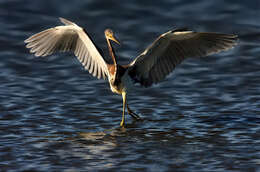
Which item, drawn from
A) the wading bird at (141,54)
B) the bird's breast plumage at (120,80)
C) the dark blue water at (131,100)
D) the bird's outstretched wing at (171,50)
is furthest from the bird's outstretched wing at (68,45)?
the dark blue water at (131,100)

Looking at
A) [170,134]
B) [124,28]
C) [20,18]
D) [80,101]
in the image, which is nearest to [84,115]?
[80,101]

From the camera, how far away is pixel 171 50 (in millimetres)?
8438

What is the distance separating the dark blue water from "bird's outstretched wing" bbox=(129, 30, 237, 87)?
68cm

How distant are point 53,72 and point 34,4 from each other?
3.64 m

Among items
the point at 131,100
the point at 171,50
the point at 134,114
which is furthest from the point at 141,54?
the point at 131,100

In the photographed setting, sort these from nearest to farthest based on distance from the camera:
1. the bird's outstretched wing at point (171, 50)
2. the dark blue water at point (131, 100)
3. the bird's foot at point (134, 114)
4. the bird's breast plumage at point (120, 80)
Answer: the dark blue water at point (131, 100), the bird's outstretched wing at point (171, 50), the bird's breast plumage at point (120, 80), the bird's foot at point (134, 114)

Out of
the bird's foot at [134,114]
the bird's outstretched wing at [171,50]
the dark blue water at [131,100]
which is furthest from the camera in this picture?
the bird's foot at [134,114]

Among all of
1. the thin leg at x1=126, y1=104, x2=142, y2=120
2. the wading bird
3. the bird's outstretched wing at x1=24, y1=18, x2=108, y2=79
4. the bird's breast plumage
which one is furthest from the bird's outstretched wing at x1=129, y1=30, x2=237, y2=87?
the bird's outstretched wing at x1=24, y1=18, x2=108, y2=79

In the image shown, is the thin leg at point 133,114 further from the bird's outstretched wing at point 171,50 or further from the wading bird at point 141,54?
the bird's outstretched wing at point 171,50

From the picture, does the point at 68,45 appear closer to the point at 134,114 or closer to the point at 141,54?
the point at 141,54

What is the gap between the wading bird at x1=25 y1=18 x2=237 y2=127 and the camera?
8141 mm

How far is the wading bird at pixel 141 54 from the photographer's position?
8141 mm

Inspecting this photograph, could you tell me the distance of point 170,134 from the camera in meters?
7.88

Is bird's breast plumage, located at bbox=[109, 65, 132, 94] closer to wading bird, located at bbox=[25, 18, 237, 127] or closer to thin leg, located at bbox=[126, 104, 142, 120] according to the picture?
wading bird, located at bbox=[25, 18, 237, 127]
